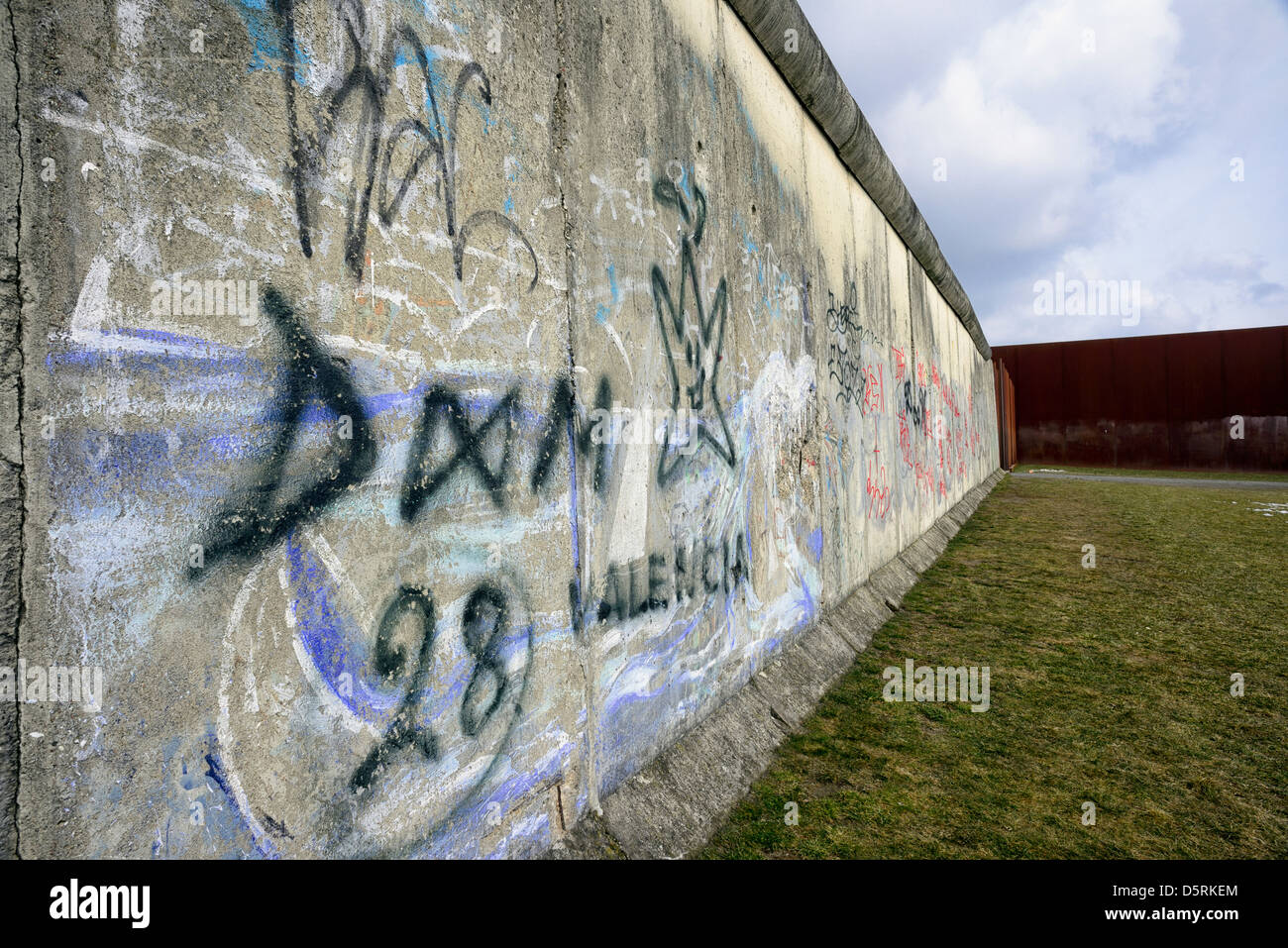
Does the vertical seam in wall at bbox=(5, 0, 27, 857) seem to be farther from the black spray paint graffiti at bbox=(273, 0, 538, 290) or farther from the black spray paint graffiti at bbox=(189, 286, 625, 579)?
the black spray paint graffiti at bbox=(273, 0, 538, 290)

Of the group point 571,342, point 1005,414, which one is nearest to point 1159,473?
point 1005,414

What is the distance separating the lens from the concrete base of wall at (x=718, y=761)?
7.55ft

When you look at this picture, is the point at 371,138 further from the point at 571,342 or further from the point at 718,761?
the point at 718,761

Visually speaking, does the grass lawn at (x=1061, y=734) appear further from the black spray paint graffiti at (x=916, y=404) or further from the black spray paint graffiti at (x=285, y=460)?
the black spray paint graffiti at (x=916, y=404)

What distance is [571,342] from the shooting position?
7.47 ft

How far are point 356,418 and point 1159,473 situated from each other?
2318 cm

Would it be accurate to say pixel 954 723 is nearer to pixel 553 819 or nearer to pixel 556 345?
pixel 553 819

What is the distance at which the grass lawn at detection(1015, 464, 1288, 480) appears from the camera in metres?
18.2

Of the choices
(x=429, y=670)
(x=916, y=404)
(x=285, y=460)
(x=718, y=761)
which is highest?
(x=916, y=404)

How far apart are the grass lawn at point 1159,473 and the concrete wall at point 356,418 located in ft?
64.4

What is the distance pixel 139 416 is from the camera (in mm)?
1206

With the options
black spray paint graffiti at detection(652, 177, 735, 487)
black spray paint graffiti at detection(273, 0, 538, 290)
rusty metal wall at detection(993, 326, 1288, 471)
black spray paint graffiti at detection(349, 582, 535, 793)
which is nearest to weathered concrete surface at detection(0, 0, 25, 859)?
black spray paint graffiti at detection(273, 0, 538, 290)

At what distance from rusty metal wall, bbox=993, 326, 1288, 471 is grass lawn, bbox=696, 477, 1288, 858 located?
58.3ft

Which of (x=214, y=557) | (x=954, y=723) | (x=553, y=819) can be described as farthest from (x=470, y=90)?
(x=954, y=723)
